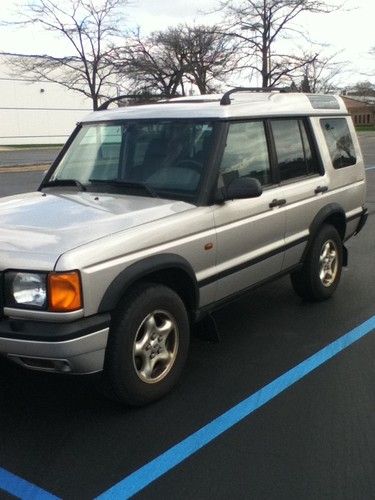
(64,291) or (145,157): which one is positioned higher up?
(145,157)

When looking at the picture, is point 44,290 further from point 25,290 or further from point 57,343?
point 57,343

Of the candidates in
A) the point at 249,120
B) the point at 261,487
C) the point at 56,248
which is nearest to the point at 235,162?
the point at 249,120

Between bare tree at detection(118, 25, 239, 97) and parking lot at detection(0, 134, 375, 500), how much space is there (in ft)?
63.0

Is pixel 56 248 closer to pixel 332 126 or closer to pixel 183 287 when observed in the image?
pixel 183 287

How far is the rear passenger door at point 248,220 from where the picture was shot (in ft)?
13.3

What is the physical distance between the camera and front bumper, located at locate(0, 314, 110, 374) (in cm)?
300

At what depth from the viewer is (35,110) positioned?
61156mm

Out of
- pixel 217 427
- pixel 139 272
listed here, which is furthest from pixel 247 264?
pixel 217 427

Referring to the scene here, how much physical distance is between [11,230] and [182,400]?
1.48m

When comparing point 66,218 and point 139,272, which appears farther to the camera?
point 66,218

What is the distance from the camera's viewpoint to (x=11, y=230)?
336 centimetres

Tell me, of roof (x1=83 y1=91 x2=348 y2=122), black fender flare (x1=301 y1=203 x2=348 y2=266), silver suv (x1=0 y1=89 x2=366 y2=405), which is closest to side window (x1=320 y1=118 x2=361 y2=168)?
silver suv (x1=0 y1=89 x2=366 y2=405)

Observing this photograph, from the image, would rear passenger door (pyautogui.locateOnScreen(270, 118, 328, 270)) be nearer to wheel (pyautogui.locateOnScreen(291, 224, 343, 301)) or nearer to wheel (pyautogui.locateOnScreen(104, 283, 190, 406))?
wheel (pyautogui.locateOnScreen(291, 224, 343, 301))

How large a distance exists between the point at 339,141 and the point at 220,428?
3417 mm
